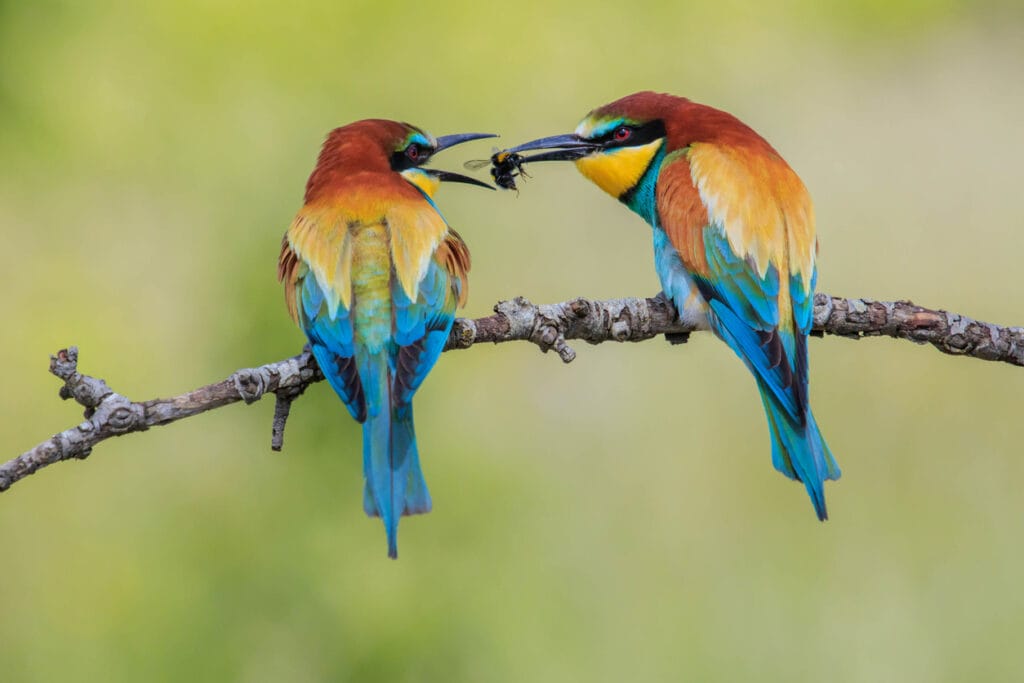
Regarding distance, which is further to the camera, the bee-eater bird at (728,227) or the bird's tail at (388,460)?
the bee-eater bird at (728,227)

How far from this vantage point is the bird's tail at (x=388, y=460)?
2.10 m

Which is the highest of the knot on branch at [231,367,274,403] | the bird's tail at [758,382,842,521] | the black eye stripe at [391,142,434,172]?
the black eye stripe at [391,142,434,172]

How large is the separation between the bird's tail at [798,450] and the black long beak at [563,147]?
86cm

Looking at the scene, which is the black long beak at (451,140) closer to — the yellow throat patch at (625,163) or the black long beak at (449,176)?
the black long beak at (449,176)

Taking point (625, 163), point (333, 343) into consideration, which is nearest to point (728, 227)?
point (625, 163)

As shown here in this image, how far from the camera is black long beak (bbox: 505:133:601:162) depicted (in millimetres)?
2967

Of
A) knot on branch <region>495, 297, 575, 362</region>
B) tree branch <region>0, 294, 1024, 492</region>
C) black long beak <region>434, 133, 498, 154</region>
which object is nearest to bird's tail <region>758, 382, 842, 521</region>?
tree branch <region>0, 294, 1024, 492</region>

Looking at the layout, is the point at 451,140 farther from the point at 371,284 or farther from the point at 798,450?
the point at 798,450

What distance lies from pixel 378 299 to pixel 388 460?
31 cm

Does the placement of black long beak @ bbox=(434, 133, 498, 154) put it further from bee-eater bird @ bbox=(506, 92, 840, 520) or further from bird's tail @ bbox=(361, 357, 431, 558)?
bird's tail @ bbox=(361, 357, 431, 558)

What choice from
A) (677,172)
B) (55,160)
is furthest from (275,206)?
(677,172)

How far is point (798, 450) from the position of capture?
2363 millimetres

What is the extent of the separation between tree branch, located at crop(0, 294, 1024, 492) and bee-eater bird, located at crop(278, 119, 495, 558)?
86 mm

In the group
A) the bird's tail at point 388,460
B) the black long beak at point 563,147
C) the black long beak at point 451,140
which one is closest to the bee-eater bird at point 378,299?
the bird's tail at point 388,460
